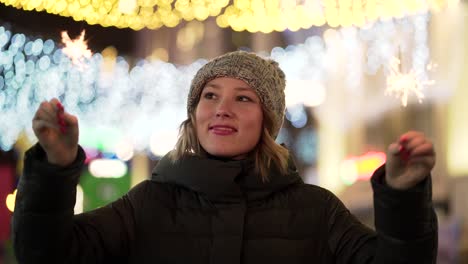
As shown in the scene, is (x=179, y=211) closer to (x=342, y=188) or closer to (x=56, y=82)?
(x=56, y=82)

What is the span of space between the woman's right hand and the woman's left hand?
2.35 ft

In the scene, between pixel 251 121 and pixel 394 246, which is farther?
pixel 251 121

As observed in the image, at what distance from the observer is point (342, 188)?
1009cm

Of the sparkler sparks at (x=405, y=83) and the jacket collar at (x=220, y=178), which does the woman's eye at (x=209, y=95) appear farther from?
the sparkler sparks at (x=405, y=83)

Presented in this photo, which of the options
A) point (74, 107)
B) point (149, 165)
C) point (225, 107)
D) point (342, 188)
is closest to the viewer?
point (225, 107)

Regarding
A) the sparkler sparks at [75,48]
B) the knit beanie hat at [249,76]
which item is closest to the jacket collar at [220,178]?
the knit beanie hat at [249,76]

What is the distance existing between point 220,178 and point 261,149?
24 centimetres

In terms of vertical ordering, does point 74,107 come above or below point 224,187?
above

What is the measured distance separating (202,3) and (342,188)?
7339 millimetres

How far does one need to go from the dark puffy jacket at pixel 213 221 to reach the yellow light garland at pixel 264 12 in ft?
3.35

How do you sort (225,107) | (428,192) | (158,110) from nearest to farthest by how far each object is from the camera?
1. (428,192)
2. (225,107)
3. (158,110)

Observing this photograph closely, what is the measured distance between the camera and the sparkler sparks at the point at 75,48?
238 centimetres

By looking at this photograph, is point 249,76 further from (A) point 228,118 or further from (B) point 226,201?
(B) point 226,201

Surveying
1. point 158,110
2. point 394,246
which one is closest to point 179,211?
point 394,246
